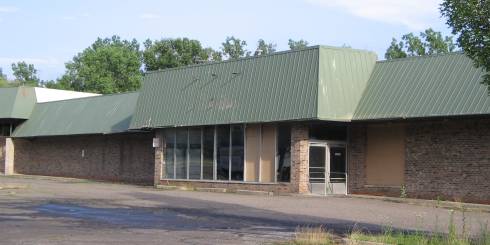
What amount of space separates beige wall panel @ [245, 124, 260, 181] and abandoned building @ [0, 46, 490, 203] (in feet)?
0.15

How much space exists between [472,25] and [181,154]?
2449 cm

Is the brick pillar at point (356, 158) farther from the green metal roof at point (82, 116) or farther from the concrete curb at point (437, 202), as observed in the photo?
the green metal roof at point (82, 116)

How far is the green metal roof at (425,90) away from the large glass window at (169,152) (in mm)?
10793

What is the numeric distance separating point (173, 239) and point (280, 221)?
5.00 m

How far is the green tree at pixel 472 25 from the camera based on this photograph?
11.5m

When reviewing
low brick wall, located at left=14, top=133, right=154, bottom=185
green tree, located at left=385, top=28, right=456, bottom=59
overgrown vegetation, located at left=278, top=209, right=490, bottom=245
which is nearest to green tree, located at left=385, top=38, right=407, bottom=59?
green tree, located at left=385, top=28, right=456, bottom=59

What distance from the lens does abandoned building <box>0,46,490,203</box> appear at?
85.7 ft

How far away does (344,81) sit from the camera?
29.0 metres

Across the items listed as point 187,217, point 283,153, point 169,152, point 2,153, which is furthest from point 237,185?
point 2,153

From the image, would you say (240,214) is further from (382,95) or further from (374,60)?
(374,60)

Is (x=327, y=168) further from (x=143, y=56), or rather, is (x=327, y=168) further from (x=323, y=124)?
(x=143, y=56)

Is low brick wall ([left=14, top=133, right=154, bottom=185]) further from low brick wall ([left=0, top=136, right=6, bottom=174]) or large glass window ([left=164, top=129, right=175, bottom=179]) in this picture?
large glass window ([left=164, top=129, right=175, bottom=179])

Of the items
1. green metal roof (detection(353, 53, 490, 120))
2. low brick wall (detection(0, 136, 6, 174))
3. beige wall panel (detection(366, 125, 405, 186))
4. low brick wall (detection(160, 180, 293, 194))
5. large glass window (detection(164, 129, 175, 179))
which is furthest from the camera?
low brick wall (detection(0, 136, 6, 174))

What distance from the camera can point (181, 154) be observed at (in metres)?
34.9
